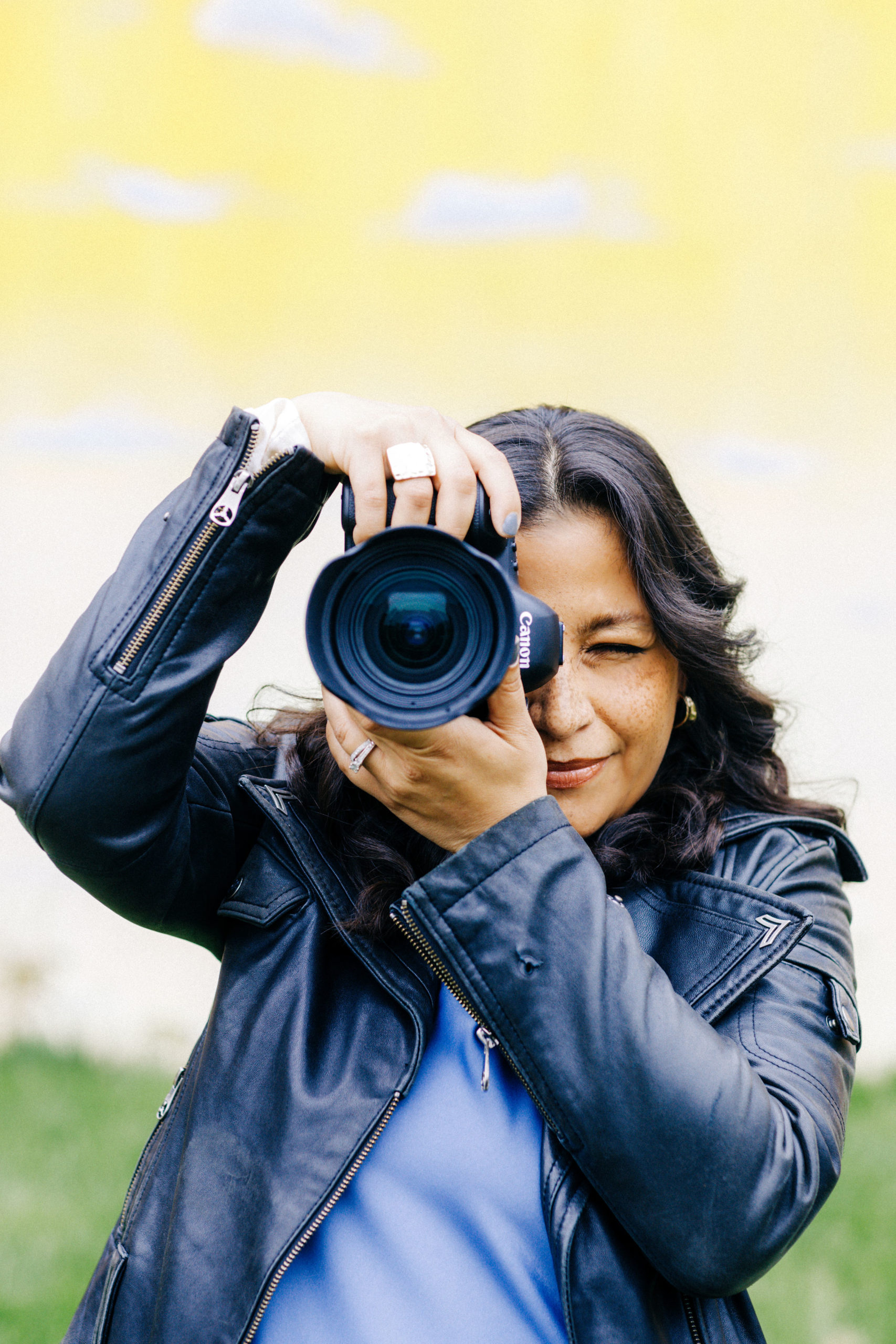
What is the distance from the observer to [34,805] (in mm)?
1106

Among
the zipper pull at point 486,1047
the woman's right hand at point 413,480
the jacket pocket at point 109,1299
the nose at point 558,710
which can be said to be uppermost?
the woman's right hand at point 413,480

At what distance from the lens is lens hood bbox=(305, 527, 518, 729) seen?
3.30 ft

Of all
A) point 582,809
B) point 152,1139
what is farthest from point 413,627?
point 152,1139

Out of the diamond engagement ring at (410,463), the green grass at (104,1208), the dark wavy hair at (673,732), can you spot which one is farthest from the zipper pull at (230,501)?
the green grass at (104,1208)

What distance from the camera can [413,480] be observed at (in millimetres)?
1067

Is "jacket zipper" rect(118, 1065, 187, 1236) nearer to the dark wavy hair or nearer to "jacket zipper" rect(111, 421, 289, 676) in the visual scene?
the dark wavy hair

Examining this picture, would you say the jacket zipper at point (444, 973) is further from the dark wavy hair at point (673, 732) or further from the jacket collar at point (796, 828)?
the jacket collar at point (796, 828)

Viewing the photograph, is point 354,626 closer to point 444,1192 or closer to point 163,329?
point 444,1192

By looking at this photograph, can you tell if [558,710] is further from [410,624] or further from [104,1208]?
[104,1208]

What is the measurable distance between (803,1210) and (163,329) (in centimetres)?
259

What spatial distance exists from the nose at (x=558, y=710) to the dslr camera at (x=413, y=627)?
0.71 ft

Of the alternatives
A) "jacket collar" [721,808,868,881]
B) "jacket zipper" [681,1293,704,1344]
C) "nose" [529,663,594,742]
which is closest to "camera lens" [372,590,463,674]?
"nose" [529,663,594,742]

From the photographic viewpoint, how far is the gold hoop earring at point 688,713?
4.68ft

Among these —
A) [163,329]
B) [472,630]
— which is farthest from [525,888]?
[163,329]
